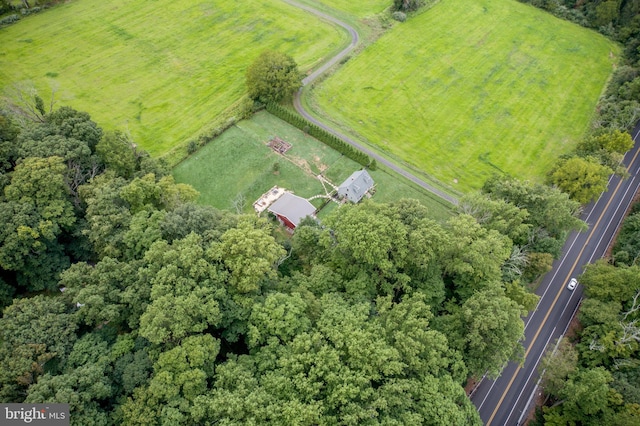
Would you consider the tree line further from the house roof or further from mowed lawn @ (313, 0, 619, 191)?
the house roof

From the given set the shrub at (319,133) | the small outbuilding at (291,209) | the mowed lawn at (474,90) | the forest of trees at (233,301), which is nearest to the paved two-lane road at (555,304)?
the forest of trees at (233,301)

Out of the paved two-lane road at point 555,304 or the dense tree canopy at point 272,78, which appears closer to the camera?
the paved two-lane road at point 555,304

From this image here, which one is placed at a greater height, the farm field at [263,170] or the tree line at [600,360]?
the farm field at [263,170]

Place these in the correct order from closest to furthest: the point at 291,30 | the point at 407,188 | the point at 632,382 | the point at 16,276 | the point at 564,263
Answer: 1. the point at 632,382
2. the point at 16,276
3. the point at 564,263
4. the point at 407,188
5. the point at 291,30

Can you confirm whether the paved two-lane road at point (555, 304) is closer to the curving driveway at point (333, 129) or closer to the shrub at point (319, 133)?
the curving driveway at point (333, 129)

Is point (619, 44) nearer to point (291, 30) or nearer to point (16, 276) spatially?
point (291, 30)

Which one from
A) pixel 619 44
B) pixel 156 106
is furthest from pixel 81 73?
pixel 619 44

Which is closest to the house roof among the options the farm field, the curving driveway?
the farm field
